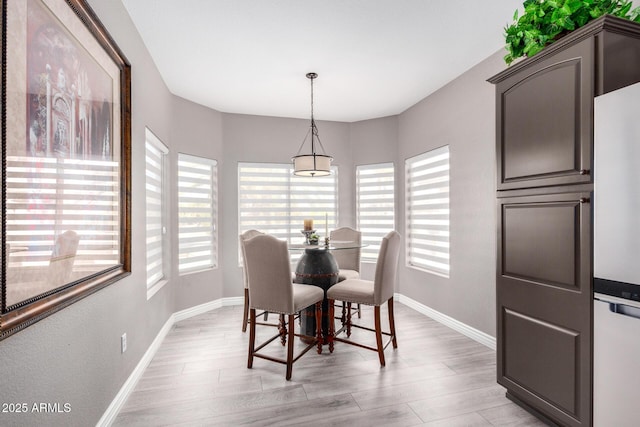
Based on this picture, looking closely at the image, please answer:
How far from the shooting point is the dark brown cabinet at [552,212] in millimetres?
1614

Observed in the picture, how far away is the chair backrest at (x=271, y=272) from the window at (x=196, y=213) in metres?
1.82

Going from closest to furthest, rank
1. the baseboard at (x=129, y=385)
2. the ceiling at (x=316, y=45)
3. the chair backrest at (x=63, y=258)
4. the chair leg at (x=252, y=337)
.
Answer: the chair backrest at (x=63, y=258) → the baseboard at (x=129, y=385) → the ceiling at (x=316, y=45) → the chair leg at (x=252, y=337)

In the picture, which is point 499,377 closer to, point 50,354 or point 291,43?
point 50,354

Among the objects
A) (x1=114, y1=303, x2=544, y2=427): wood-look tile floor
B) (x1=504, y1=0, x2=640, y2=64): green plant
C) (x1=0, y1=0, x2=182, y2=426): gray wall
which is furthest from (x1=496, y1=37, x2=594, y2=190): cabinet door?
(x1=0, y1=0, x2=182, y2=426): gray wall

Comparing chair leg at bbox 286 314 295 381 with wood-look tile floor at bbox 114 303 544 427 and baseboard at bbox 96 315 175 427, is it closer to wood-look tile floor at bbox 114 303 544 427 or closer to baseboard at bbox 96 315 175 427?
wood-look tile floor at bbox 114 303 544 427

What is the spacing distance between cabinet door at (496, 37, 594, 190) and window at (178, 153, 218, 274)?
135 inches

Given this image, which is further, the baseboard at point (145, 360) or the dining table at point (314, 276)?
the dining table at point (314, 276)

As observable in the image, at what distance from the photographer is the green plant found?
1.69m

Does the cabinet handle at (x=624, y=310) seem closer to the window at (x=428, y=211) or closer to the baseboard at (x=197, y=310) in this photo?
the window at (x=428, y=211)

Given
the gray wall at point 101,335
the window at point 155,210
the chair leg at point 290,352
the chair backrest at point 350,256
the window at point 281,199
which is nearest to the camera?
the gray wall at point 101,335

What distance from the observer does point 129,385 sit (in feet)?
7.62

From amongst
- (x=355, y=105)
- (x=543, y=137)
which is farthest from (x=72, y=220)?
(x=355, y=105)

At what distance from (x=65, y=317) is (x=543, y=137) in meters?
2.64

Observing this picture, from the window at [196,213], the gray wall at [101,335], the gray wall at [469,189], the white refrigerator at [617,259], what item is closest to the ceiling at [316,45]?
the gray wall at [469,189]
